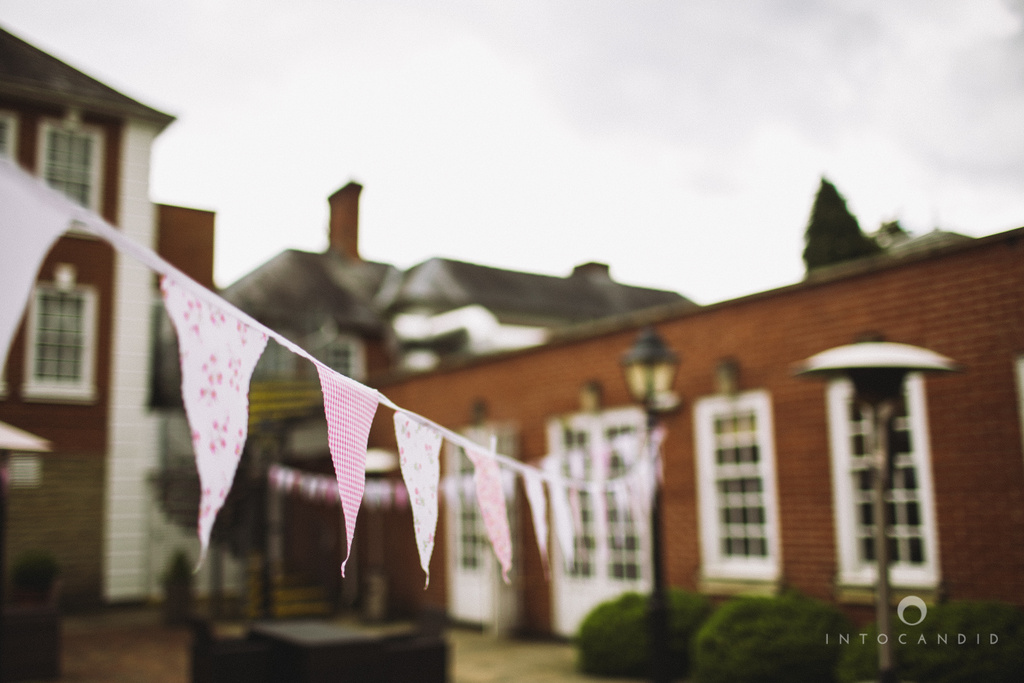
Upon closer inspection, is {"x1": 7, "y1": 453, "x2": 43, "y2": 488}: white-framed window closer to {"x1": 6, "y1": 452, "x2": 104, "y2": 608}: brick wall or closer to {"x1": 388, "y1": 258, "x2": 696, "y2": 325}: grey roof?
{"x1": 6, "y1": 452, "x2": 104, "y2": 608}: brick wall

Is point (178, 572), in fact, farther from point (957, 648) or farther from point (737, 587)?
point (957, 648)

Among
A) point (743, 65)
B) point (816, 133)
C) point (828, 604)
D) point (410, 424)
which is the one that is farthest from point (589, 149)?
point (410, 424)

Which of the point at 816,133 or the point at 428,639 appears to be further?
the point at 816,133

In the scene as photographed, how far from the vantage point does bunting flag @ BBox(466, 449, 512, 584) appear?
3902 mm

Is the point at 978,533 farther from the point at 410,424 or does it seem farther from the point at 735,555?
the point at 410,424

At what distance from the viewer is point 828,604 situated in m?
7.64

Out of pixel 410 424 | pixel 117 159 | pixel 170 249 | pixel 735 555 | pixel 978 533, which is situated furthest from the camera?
pixel 170 249

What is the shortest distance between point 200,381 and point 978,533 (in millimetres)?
6813

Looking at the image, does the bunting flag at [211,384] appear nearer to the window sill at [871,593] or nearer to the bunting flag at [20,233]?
the bunting flag at [20,233]

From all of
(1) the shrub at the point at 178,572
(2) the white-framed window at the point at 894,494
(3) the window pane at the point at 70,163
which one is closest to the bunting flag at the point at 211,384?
(2) the white-framed window at the point at 894,494

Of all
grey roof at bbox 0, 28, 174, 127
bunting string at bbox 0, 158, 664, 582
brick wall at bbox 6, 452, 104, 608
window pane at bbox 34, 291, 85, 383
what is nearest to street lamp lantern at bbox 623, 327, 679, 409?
bunting string at bbox 0, 158, 664, 582

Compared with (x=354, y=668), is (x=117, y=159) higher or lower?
higher

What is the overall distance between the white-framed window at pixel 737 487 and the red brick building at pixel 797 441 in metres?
0.02

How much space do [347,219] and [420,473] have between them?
2287cm
